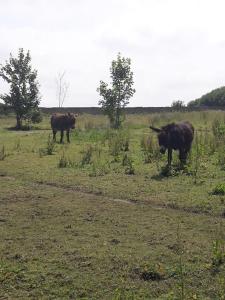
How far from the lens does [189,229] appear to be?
846 centimetres

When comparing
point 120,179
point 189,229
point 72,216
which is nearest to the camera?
point 189,229

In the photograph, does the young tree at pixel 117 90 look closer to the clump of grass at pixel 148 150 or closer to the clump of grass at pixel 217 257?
the clump of grass at pixel 148 150

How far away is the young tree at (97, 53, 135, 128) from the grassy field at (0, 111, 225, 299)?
1922cm

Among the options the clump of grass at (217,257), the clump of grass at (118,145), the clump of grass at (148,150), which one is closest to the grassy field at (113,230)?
the clump of grass at (217,257)

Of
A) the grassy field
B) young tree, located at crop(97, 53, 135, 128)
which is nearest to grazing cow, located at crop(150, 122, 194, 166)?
the grassy field

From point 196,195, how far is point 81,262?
15.1 feet

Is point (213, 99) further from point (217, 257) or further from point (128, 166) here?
point (217, 257)

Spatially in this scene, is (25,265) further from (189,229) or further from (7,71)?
(7,71)

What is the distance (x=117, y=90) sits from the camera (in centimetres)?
3519

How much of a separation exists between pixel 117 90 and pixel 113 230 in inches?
1072

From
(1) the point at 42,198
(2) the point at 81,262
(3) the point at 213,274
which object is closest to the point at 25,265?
(2) the point at 81,262

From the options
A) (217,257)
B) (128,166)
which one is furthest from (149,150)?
(217,257)

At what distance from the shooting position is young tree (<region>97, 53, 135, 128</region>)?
35.0m

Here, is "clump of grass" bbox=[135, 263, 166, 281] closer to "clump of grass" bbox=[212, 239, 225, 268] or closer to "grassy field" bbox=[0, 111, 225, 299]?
"grassy field" bbox=[0, 111, 225, 299]
